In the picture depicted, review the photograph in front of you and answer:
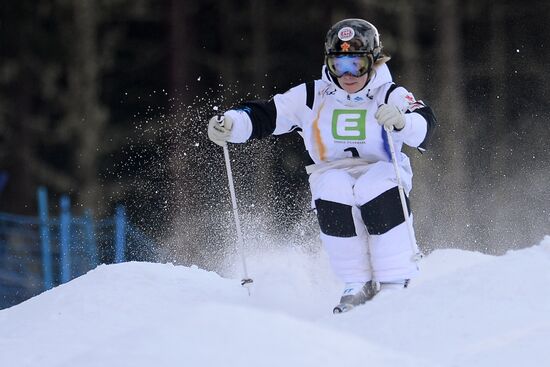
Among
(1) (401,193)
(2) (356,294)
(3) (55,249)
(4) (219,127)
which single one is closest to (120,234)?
(3) (55,249)

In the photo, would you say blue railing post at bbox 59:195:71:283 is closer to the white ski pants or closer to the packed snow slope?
the packed snow slope

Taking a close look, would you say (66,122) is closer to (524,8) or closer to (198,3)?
(198,3)

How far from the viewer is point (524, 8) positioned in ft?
42.3

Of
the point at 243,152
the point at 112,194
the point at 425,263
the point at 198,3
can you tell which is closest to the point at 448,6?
the point at 198,3

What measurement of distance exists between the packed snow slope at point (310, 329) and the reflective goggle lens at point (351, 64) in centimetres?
112

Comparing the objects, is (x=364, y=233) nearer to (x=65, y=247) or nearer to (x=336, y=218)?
(x=336, y=218)

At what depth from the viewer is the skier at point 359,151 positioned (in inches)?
173

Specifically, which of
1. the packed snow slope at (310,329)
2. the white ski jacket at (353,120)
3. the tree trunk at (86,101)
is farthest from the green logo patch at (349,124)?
the tree trunk at (86,101)

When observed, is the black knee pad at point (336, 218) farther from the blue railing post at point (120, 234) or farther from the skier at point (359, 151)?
the blue railing post at point (120, 234)

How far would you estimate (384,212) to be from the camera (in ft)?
14.4

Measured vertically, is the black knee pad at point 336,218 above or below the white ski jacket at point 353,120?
below

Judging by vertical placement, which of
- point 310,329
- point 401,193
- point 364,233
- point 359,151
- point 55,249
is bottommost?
point 55,249

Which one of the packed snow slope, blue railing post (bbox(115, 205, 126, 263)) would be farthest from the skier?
blue railing post (bbox(115, 205, 126, 263))

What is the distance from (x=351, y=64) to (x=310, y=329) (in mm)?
1766
